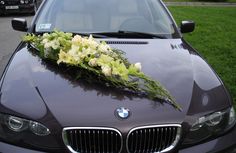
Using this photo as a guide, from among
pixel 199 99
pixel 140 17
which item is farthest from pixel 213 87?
pixel 140 17

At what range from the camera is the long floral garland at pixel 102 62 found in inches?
147

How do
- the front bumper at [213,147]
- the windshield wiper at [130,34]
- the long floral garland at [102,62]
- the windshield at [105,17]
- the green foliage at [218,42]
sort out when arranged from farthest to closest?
the green foliage at [218,42] < the windshield at [105,17] < the windshield wiper at [130,34] < the long floral garland at [102,62] < the front bumper at [213,147]

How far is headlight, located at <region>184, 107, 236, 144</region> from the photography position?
3.55 metres

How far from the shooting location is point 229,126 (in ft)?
12.4

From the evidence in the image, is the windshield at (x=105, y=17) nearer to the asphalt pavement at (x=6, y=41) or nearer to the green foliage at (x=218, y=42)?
the green foliage at (x=218, y=42)

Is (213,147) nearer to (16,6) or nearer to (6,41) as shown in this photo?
(6,41)

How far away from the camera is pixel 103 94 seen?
12.0 ft

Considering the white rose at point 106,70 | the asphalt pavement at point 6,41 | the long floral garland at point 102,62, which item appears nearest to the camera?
the long floral garland at point 102,62

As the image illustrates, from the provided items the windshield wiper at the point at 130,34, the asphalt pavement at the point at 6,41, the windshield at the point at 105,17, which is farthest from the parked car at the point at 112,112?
the asphalt pavement at the point at 6,41

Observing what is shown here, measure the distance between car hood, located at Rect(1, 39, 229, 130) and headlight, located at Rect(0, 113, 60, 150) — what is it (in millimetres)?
57

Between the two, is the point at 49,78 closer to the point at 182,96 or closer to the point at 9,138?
the point at 9,138

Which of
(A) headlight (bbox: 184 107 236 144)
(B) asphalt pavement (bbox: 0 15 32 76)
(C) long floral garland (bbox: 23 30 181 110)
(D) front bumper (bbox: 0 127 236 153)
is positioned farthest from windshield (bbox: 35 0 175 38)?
(B) asphalt pavement (bbox: 0 15 32 76)

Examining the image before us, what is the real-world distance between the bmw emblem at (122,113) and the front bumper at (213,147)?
44 cm

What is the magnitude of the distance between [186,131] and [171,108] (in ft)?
0.63
